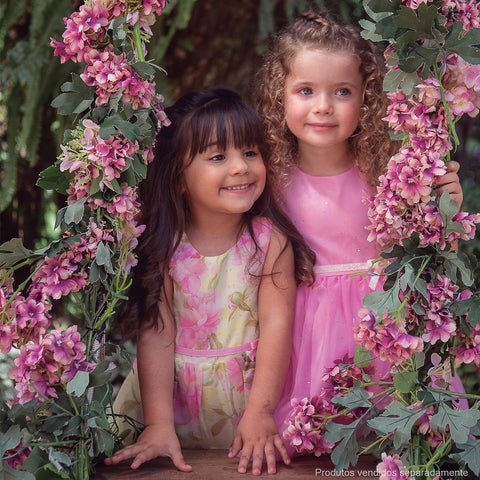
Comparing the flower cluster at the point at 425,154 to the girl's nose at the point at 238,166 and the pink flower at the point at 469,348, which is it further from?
the girl's nose at the point at 238,166

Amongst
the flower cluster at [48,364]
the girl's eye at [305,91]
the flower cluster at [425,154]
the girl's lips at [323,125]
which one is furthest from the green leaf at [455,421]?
the girl's eye at [305,91]

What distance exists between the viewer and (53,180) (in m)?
1.53

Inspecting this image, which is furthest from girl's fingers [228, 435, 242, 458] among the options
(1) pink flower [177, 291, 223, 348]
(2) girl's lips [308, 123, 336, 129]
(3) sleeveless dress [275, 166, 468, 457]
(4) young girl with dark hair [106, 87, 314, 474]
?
(2) girl's lips [308, 123, 336, 129]

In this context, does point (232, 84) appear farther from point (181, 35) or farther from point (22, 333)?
point (22, 333)

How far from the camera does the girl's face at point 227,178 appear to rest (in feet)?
6.08

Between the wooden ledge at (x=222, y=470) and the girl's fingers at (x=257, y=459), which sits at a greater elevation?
the girl's fingers at (x=257, y=459)

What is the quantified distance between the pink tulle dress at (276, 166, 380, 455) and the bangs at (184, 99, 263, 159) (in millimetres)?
285

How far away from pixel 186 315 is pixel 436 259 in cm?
81

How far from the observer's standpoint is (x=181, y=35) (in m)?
3.20

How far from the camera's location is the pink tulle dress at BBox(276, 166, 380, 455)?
194cm

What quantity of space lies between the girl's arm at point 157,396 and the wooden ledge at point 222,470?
23 millimetres

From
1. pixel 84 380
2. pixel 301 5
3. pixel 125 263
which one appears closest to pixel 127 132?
pixel 125 263

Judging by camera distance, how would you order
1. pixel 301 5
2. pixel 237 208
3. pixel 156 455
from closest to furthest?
1. pixel 156 455
2. pixel 237 208
3. pixel 301 5

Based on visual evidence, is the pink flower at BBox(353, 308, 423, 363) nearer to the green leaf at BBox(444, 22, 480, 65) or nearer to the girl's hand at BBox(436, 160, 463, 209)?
the girl's hand at BBox(436, 160, 463, 209)
